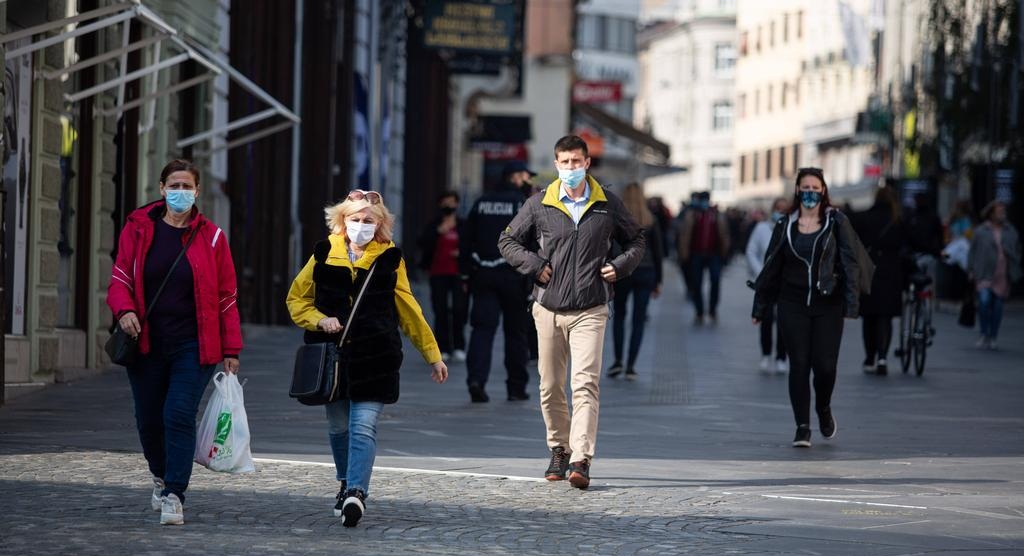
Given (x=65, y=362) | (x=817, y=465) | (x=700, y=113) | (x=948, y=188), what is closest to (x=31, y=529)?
(x=817, y=465)

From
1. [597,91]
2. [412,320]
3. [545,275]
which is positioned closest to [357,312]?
[412,320]

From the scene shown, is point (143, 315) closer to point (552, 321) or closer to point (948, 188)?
point (552, 321)

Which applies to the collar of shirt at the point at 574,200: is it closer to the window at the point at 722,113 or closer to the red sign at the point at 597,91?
→ the red sign at the point at 597,91

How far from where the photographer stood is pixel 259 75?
23.4 meters

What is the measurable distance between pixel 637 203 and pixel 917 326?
2.89 meters

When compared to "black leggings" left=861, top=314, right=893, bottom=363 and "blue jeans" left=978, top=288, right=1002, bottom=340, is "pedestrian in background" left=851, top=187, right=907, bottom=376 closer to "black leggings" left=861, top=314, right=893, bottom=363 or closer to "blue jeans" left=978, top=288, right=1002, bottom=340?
"black leggings" left=861, top=314, right=893, bottom=363

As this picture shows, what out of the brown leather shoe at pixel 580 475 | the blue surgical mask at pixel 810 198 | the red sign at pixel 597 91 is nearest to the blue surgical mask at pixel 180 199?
the brown leather shoe at pixel 580 475

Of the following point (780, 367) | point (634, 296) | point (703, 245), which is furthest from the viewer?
point (703, 245)

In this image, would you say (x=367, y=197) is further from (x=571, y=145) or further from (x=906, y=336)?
(x=906, y=336)

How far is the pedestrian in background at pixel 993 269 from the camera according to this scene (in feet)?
75.8

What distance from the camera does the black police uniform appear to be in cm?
1507

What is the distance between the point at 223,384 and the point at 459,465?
253 cm

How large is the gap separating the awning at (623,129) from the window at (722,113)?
48.7 meters

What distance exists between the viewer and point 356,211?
8.66 metres
